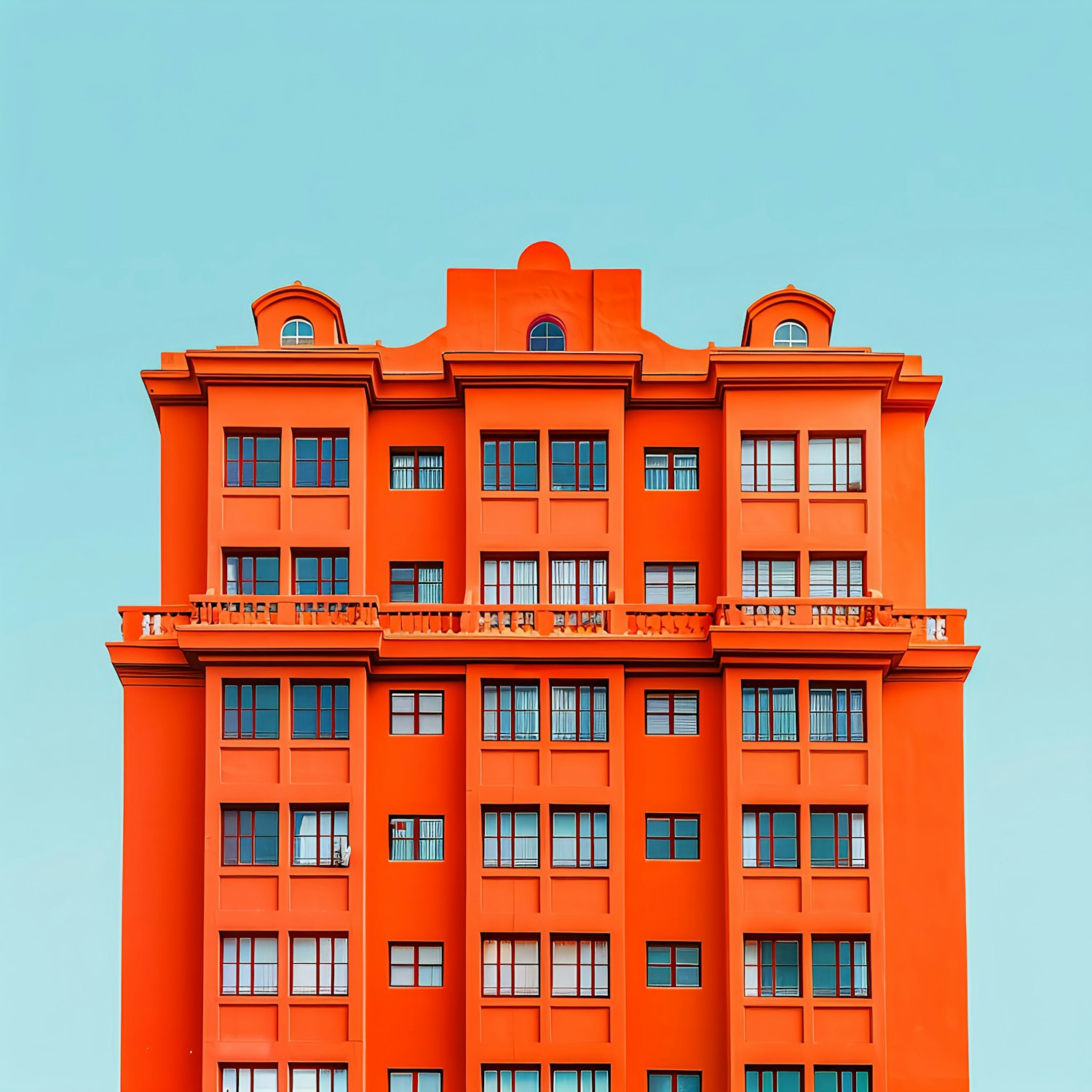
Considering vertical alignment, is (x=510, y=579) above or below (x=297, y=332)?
below

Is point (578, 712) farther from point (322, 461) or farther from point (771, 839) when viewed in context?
point (322, 461)

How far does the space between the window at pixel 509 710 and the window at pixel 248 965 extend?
8.06m

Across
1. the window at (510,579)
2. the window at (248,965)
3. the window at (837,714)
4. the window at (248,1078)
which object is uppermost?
the window at (510,579)

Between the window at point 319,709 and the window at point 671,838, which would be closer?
the window at point 319,709

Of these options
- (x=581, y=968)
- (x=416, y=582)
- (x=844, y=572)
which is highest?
(x=844, y=572)

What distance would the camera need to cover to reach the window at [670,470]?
67375 mm

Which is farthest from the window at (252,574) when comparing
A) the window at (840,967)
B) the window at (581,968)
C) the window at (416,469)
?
the window at (840,967)

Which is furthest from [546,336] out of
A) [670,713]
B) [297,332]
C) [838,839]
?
[838,839]

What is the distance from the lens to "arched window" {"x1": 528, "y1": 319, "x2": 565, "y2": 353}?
2670 inches

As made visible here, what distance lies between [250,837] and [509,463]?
1254cm

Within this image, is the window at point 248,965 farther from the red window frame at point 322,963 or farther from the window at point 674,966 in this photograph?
the window at point 674,966

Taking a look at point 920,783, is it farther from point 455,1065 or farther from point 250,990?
point 250,990

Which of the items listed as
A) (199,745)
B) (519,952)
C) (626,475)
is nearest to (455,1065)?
(519,952)

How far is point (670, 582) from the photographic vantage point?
66.9m
